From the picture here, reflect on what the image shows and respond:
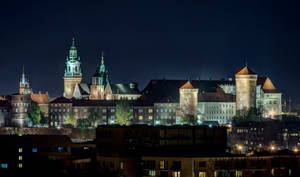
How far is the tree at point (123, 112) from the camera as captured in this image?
17805cm

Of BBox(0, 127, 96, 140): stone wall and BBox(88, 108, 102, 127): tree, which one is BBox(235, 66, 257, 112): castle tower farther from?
BBox(0, 127, 96, 140): stone wall

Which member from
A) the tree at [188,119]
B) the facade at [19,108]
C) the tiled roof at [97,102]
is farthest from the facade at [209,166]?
the tiled roof at [97,102]

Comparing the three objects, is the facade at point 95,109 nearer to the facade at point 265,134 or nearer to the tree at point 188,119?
the tree at point 188,119

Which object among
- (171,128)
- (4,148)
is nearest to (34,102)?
(4,148)

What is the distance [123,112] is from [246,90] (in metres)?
23.9

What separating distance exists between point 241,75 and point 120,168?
119 m

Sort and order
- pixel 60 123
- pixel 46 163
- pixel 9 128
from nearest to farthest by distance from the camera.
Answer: pixel 46 163, pixel 9 128, pixel 60 123

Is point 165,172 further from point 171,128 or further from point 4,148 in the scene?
point 4,148

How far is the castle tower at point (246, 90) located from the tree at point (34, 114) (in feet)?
122

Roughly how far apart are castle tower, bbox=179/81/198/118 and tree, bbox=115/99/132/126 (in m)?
10.2

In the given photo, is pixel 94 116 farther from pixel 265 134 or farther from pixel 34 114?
pixel 265 134

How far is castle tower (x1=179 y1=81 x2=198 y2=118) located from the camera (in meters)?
188

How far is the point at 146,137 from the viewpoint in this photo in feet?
277

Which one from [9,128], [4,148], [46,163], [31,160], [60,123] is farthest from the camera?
[60,123]
